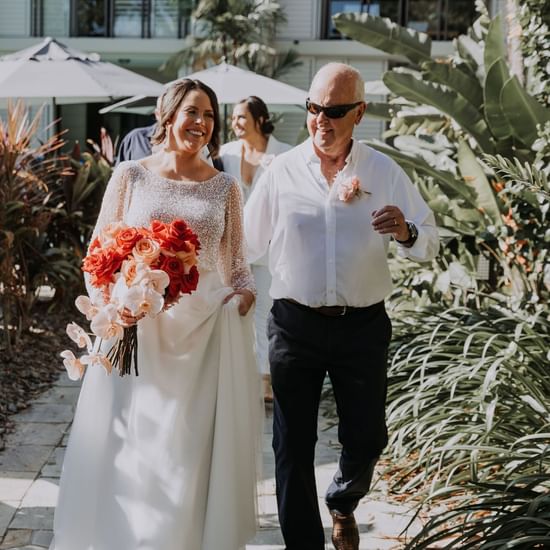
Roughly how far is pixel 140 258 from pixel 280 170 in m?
0.78

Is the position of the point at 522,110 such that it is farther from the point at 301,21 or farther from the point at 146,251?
the point at 301,21

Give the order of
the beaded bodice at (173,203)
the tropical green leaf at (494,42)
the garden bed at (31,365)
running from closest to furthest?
1. the beaded bodice at (173,203)
2. the garden bed at (31,365)
3. the tropical green leaf at (494,42)

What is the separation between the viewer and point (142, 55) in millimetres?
28641

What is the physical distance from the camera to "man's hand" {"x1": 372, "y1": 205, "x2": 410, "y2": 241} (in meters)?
4.07

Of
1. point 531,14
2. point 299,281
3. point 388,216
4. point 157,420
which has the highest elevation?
point 531,14

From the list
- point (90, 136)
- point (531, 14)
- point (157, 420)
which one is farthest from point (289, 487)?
point (90, 136)

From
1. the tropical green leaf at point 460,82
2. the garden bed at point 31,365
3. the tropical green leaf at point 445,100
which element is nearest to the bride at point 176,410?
the garden bed at point 31,365

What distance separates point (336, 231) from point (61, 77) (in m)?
7.59

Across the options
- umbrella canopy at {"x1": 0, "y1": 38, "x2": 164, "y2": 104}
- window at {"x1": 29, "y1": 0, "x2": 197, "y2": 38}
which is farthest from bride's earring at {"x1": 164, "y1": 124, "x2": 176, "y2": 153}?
window at {"x1": 29, "y1": 0, "x2": 197, "y2": 38}

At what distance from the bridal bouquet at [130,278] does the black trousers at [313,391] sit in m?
0.51

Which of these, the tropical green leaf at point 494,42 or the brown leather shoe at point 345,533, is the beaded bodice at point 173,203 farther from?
the tropical green leaf at point 494,42

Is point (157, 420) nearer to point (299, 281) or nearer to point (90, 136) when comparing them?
point (299, 281)

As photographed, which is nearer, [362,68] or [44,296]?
[44,296]

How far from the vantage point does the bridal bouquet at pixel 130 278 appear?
4125 millimetres
